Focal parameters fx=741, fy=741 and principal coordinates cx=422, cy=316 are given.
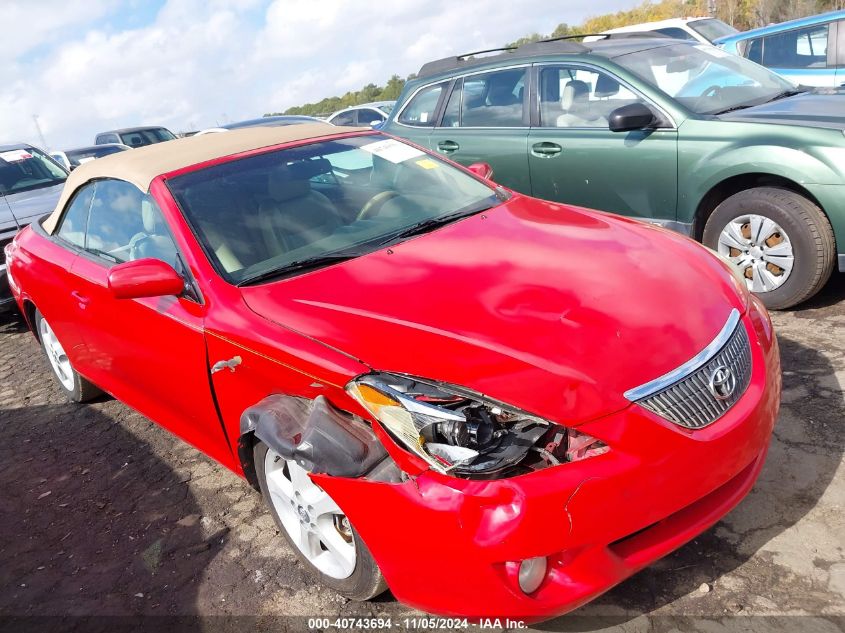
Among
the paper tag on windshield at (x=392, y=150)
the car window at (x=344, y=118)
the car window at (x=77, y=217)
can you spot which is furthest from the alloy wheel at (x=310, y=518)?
the car window at (x=344, y=118)

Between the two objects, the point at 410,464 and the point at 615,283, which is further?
the point at 615,283

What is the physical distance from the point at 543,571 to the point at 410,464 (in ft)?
1.56

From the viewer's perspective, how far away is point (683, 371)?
225 cm

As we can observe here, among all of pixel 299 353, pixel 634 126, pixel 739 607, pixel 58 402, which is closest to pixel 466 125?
pixel 634 126

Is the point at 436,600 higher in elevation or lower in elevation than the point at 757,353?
lower

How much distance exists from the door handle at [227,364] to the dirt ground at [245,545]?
802mm

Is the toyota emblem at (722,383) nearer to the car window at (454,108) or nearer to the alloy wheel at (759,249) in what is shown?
the alloy wheel at (759,249)

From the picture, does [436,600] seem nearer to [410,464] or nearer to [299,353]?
[410,464]

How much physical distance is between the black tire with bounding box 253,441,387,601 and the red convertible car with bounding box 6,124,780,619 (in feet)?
0.03

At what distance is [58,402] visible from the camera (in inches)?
201

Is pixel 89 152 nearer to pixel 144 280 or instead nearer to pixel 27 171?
pixel 27 171

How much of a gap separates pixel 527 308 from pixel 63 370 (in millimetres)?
3749

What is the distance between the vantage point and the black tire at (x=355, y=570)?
7.77 ft

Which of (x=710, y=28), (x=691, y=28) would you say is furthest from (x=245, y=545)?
(x=710, y=28)
